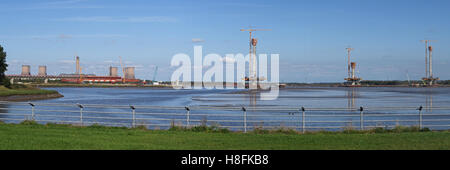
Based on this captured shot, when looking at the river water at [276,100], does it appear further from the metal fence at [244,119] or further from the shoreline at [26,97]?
the metal fence at [244,119]

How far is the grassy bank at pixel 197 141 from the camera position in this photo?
1227 cm

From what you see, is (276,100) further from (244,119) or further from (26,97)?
(244,119)

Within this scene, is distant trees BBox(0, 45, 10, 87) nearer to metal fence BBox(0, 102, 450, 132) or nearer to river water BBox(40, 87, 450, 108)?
river water BBox(40, 87, 450, 108)

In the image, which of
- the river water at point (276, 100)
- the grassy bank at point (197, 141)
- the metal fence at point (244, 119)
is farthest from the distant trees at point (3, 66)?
the grassy bank at point (197, 141)

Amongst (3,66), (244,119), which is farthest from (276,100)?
(3,66)

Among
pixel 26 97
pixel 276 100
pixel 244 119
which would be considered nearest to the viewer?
pixel 244 119

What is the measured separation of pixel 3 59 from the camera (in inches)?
3627

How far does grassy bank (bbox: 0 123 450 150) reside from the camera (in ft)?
40.3

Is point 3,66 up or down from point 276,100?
up

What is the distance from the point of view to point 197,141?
13742 millimetres

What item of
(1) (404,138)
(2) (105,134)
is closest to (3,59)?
(2) (105,134)
